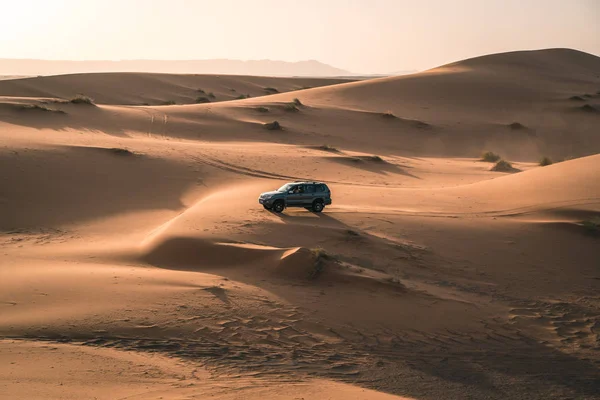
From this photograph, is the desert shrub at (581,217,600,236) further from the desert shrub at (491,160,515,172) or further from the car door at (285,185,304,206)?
the desert shrub at (491,160,515,172)

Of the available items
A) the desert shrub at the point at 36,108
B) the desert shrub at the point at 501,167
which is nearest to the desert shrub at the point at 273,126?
the desert shrub at the point at 36,108

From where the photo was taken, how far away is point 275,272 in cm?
1529

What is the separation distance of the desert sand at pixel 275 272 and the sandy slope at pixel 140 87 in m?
21.2

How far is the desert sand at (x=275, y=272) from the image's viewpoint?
35.7 feet

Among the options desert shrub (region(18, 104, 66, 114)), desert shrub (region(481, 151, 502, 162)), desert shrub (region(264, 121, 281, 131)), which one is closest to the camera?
desert shrub (region(18, 104, 66, 114))

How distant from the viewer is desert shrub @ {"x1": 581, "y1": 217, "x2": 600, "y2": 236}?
1861cm

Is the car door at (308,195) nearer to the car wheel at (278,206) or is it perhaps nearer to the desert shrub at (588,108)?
the car wheel at (278,206)

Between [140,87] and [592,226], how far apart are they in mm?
49537

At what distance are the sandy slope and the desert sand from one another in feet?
69.6

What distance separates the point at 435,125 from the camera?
42656 millimetres

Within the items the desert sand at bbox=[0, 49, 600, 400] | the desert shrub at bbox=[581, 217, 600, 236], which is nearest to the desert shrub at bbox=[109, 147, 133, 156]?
the desert sand at bbox=[0, 49, 600, 400]

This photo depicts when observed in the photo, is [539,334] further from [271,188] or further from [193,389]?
[271,188]

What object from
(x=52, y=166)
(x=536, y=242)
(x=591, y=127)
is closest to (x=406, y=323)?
(x=536, y=242)

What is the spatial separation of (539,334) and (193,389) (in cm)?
717
